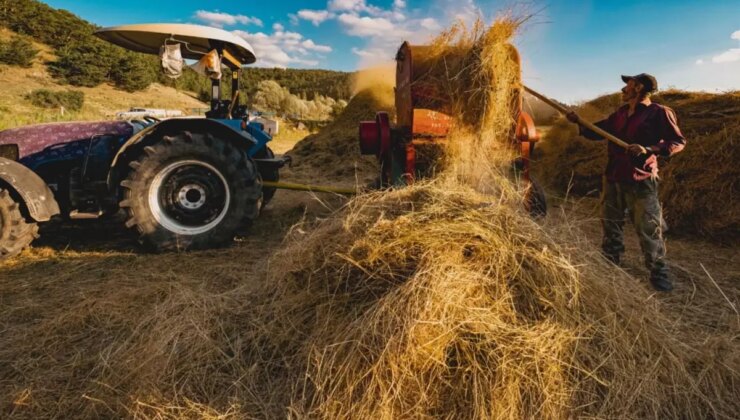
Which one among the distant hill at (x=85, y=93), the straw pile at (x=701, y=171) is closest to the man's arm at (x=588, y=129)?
the straw pile at (x=701, y=171)

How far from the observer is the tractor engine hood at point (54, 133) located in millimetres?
4359

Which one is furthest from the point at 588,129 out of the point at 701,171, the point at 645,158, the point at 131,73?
the point at 131,73

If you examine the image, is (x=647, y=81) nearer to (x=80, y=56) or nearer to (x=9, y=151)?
(x=9, y=151)

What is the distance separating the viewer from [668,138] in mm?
3359

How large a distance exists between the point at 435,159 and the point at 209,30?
109 inches

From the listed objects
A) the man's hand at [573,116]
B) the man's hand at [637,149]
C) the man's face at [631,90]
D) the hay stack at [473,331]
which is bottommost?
the hay stack at [473,331]

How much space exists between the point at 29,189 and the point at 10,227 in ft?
1.17

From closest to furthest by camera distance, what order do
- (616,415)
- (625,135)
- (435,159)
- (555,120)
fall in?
(616,415) → (625,135) → (435,159) → (555,120)

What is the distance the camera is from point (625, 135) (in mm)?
3648

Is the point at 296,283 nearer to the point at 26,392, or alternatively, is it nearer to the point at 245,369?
the point at 245,369

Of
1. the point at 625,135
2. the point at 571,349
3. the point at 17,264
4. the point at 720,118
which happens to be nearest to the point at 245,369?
the point at 571,349

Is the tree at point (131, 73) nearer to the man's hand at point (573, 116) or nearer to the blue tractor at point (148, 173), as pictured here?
the blue tractor at point (148, 173)

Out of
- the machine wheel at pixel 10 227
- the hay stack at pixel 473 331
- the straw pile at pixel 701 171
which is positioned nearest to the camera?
the hay stack at pixel 473 331

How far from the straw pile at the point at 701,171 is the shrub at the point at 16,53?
41.0 metres
